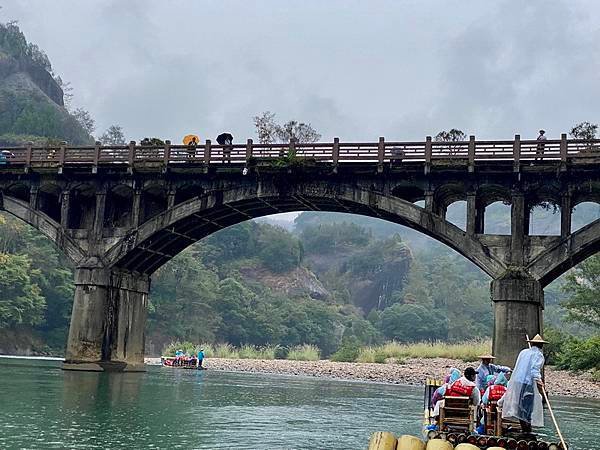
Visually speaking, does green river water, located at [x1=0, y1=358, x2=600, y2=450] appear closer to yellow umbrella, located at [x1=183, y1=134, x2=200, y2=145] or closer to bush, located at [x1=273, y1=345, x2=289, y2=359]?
yellow umbrella, located at [x1=183, y1=134, x2=200, y2=145]

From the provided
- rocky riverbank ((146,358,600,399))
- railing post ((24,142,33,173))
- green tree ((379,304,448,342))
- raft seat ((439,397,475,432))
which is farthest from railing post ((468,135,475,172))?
green tree ((379,304,448,342))

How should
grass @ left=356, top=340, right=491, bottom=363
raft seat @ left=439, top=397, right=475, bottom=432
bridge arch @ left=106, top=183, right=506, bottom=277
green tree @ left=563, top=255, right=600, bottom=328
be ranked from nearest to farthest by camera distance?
1. raft seat @ left=439, top=397, right=475, bottom=432
2. bridge arch @ left=106, top=183, right=506, bottom=277
3. grass @ left=356, top=340, right=491, bottom=363
4. green tree @ left=563, top=255, right=600, bottom=328

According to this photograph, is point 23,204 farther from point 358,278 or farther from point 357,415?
point 358,278

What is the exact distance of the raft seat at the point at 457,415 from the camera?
1455 centimetres

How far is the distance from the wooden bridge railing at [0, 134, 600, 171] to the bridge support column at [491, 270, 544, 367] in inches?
222

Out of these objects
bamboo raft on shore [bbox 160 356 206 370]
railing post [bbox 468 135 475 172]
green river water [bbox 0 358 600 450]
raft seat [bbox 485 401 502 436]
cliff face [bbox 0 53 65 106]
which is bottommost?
green river water [bbox 0 358 600 450]

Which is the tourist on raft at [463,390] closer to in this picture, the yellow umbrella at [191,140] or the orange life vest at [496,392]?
the orange life vest at [496,392]

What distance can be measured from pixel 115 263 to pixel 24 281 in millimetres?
35343

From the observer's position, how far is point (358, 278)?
172 m

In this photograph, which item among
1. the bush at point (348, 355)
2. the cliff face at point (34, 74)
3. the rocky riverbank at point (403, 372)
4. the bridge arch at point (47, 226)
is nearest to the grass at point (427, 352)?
the rocky riverbank at point (403, 372)

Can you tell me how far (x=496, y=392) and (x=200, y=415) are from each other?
11459mm

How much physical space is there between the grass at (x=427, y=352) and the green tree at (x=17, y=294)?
1293 inches

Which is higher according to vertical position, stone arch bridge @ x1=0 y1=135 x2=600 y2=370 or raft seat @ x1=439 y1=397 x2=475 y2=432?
stone arch bridge @ x1=0 y1=135 x2=600 y2=370

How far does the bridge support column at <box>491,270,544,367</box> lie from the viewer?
113 ft
